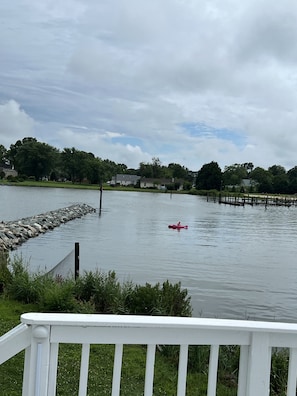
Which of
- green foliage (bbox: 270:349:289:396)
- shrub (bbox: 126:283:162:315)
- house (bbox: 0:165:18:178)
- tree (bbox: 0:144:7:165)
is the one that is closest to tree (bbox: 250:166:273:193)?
house (bbox: 0:165:18:178)

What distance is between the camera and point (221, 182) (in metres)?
115

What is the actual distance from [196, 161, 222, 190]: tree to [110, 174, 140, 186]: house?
21870 millimetres

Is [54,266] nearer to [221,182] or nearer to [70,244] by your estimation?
[70,244]

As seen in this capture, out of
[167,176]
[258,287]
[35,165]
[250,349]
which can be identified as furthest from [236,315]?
[167,176]

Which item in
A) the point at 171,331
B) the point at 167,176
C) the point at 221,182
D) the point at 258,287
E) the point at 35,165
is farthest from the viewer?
the point at 167,176

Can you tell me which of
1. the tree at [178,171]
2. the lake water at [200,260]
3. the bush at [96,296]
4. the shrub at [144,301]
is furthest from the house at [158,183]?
the shrub at [144,301]

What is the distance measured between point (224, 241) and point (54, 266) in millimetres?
12288

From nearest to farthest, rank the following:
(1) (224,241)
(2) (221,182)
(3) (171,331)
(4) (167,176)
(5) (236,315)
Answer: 1. (3) (171,331)
2. (5) (236,315)
3. (1) (224,241)
4. (2) (221,182)
5. (4) (167,176)

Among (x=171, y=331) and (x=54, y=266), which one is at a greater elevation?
(x=171, y=331)

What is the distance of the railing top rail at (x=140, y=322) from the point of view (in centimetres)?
161

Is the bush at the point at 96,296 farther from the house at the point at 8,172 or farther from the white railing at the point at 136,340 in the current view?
the house at the point at 8,172

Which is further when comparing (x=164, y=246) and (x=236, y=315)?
(x=164, y=246)

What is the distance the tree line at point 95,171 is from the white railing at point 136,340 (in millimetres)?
106258

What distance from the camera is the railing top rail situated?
1.61 metres
